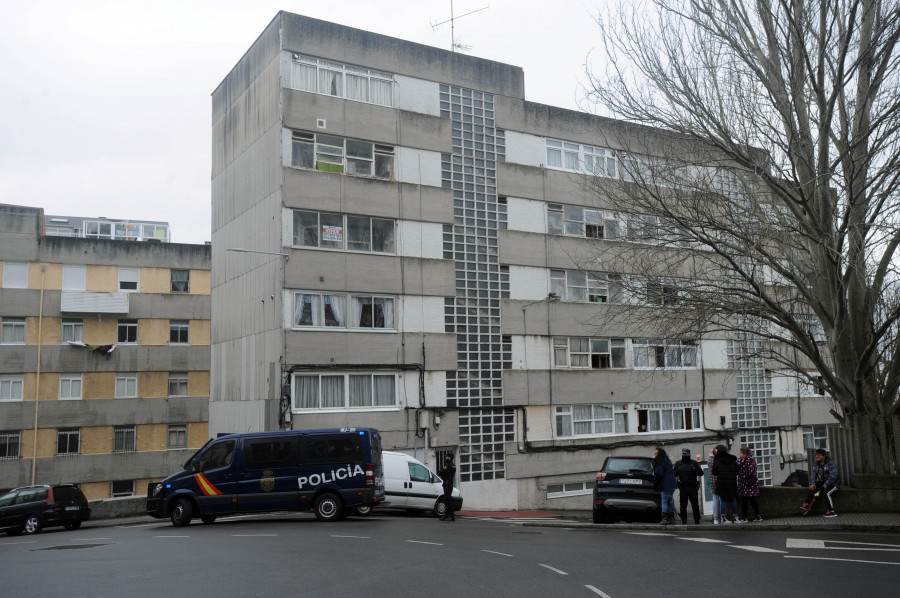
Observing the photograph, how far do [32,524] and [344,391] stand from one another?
31.8 feet

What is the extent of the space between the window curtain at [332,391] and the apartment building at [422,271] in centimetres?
5

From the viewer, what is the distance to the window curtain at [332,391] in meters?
24.7

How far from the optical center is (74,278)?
1617 inches

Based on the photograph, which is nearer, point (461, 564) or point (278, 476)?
point (461, 564)

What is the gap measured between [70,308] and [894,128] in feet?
125

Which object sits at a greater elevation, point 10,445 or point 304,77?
point 304,77

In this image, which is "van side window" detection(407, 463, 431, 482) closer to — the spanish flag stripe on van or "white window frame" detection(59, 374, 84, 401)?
the spanish flag stripe on van

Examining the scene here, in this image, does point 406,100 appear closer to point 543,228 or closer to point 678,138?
point 543,228

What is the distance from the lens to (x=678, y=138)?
17031 millimetres

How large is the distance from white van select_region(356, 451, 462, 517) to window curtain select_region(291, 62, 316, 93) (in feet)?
39.6

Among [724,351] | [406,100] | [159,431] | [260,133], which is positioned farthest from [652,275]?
[159,431]

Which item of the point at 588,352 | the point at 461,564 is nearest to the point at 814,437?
the point at 588,352

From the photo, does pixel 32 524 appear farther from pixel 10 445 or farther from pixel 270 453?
pixel 10 445

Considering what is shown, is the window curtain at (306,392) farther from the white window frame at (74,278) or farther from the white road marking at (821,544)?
the white window frame at (74,278)
